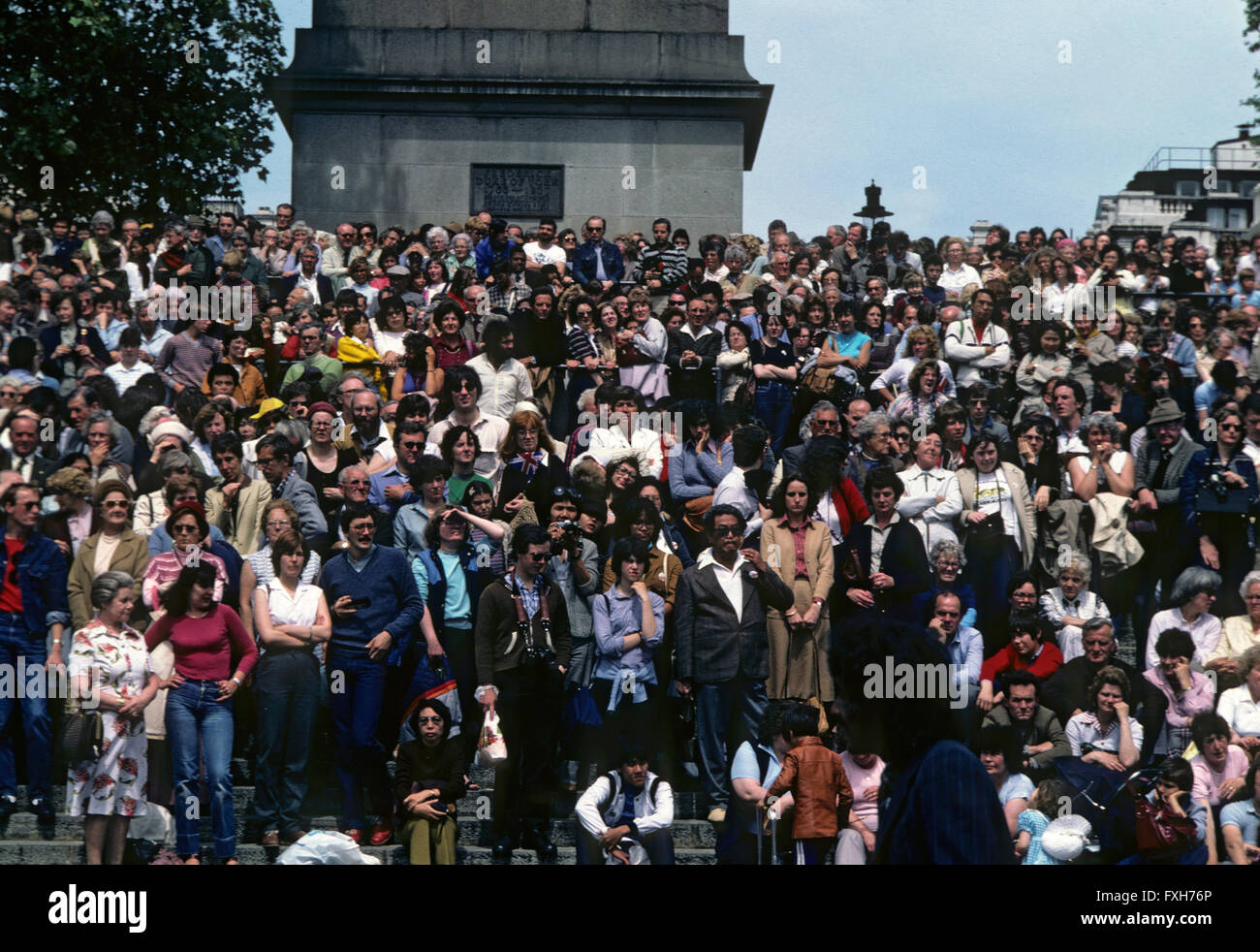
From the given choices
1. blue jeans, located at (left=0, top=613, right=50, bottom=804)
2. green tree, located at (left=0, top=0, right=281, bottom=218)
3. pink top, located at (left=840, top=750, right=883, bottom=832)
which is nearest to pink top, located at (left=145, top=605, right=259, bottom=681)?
blue jeans, located at (left=0, top=613, right=50, bottom=804)

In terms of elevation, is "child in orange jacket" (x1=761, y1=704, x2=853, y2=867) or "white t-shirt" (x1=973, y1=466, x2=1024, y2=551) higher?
"white t-shirt" (x1=973, y1=466, x2=1024, y2=551)

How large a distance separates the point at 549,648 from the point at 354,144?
15.2m

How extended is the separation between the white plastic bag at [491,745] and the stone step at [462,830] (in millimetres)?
669

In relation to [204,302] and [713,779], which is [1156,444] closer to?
[713,779]

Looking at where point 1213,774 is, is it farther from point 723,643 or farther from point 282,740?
point 282,740

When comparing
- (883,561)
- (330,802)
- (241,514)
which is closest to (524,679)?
(330,802)

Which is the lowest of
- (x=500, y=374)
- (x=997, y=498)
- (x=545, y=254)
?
(x=997, y=498)

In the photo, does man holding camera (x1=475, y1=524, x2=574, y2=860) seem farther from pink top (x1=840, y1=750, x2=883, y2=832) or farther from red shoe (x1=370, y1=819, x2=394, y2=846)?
pink top (x1=840, y1=750, x2=883, y2=832)

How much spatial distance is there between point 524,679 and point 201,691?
2.30 meters

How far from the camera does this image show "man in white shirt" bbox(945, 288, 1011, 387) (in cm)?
1630

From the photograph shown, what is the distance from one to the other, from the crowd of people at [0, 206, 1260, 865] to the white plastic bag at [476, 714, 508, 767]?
5 cm

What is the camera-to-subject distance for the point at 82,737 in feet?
35.8
